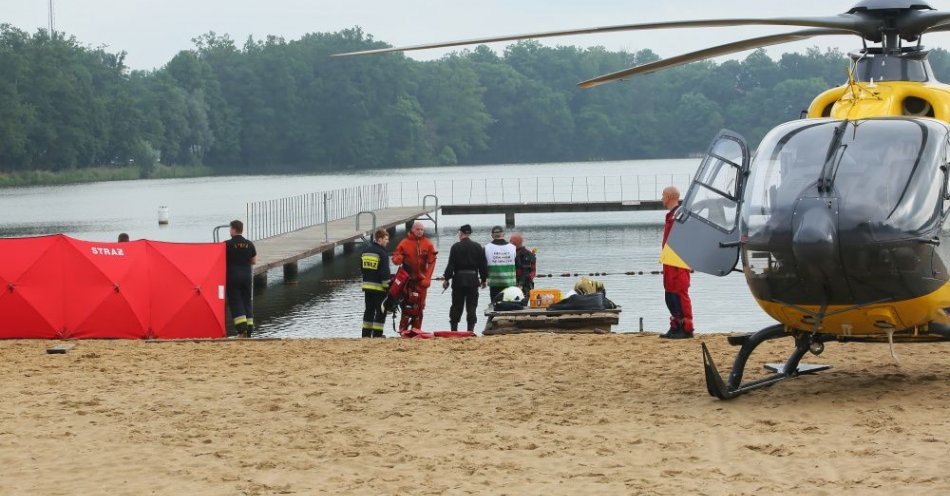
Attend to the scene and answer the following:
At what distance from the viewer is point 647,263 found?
109 feet

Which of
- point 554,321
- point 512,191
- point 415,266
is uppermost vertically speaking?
point 415,266

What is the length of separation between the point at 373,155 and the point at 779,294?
13773 centimetres

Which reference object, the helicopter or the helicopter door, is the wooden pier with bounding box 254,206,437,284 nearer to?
the helicopter door

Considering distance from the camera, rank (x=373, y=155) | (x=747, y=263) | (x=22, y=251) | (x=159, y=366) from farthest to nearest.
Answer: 1. (x=373, y=155)
2. (x=22, y=251)
3. (x=159, y=366)
4. (x=747, y=263)

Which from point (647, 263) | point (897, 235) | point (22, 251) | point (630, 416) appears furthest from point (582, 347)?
point (647, 263)

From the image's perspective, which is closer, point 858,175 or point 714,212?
point 858,175

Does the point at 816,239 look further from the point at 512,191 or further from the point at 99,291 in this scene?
the point at 512,191

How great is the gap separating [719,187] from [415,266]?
6.33 metres

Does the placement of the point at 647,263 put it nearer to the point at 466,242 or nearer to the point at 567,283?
the point at 567,283

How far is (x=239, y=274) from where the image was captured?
16.9 m

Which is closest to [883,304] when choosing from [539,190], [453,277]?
[453,277]

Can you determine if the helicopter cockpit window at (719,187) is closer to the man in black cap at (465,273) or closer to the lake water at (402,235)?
the man in black cap at (465,273)

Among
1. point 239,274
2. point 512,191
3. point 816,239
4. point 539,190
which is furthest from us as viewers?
point 512,191

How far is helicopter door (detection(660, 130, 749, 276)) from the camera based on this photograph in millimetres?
10500
